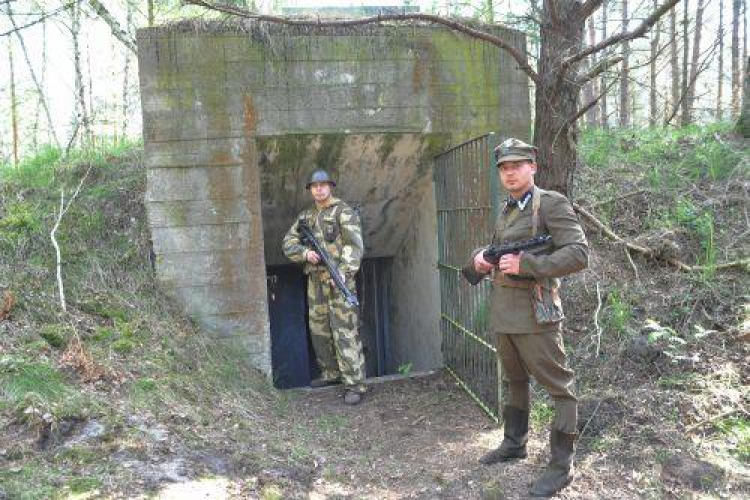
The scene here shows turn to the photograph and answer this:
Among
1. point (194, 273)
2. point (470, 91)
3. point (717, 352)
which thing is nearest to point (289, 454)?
point (194, 273)

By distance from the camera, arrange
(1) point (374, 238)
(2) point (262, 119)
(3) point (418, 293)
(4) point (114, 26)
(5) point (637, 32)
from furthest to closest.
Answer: (4) point (114, 26)
(1) point (374, 238)
(3) point (418, 293)
(2) point (262, 119)
(5) point (637, 32)

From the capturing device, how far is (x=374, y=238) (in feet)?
22.8

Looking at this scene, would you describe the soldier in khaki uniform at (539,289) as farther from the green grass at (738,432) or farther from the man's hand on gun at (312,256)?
the man's hand on gun at (312,256)

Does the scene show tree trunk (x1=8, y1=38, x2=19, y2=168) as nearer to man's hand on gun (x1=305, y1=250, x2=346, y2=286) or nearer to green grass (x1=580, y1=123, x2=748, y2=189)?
man's hand on gun (x1=305, y1=250, x2=346, y2=286)

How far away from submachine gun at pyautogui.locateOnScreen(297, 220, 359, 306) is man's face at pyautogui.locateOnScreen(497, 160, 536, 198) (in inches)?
77.5

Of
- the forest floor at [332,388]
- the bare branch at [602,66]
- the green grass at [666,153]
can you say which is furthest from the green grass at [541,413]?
the green grass at [666,153]

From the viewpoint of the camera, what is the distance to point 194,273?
5.05 meters

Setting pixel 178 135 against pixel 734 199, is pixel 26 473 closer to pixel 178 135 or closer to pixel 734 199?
pixel 178 135

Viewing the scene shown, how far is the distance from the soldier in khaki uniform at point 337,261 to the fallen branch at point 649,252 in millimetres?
1931

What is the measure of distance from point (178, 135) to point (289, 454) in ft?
8.78

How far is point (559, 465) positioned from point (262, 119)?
3395 millimetres

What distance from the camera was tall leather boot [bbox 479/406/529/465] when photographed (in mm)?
3645

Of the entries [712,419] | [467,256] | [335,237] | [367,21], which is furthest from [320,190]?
[712,419]

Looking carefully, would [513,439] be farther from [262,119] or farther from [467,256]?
[262,119]
